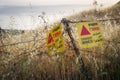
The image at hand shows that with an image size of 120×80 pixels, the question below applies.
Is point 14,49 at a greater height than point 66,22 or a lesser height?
lesser

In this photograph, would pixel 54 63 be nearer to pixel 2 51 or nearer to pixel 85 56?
pixel 85 56

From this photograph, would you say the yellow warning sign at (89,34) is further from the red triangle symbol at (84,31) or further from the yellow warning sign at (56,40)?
the yellow warning sign at (56,40)

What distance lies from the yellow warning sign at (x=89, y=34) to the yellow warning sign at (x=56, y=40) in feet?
0.77

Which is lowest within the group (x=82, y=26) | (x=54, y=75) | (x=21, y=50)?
(x=54, y=75)

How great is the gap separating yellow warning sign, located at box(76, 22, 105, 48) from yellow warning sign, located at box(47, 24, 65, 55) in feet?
0.77

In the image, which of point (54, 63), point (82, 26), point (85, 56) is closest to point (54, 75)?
point (54, 63)

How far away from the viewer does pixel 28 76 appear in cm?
429

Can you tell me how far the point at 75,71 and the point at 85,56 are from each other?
272 millimetres

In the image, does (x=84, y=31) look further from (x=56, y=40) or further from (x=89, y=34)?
(x=56, y=40)

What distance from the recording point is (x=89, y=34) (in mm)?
3977

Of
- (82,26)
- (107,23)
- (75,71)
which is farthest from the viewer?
(107,23)

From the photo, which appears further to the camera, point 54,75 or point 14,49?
point 14,49

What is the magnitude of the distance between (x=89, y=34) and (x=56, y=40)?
15.6 inches

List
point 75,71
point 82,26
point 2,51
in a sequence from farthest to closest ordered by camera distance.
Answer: point 2,51, point 75,71, point 82,26
